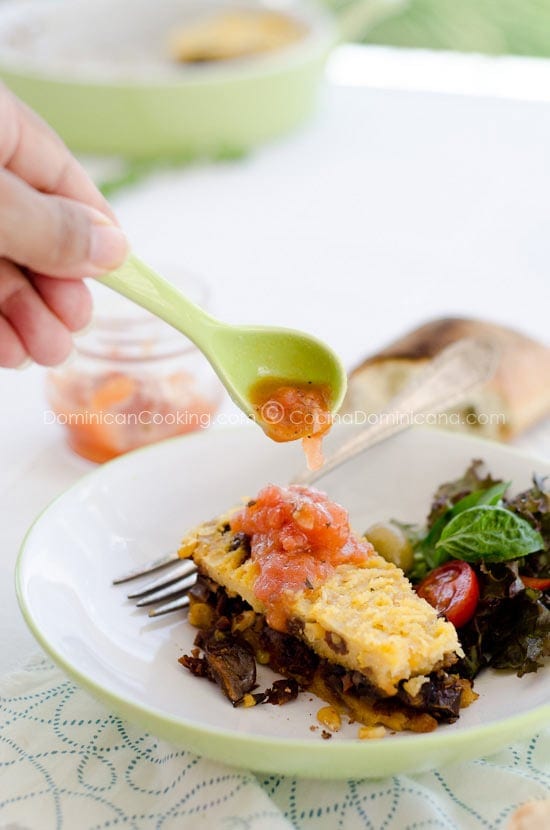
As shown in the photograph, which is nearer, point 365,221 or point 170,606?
point 170,606

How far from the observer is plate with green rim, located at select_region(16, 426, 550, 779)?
1846mm

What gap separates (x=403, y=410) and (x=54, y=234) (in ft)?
4.08

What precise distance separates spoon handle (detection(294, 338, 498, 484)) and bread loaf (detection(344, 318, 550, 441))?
0.12m

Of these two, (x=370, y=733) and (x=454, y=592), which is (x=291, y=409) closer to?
(x=454, y=592)

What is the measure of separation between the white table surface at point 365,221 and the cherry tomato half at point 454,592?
0.98 m

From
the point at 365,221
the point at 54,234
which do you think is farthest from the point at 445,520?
the point at 365,221

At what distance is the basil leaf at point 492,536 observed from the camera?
236 cm

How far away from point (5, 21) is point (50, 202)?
4.45 meters

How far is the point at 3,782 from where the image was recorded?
6.71 feet

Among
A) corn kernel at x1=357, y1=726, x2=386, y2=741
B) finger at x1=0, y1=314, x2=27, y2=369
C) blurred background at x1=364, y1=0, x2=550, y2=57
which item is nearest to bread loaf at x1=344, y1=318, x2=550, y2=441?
finger at x1=0, y1=314, x2=27, y2=369

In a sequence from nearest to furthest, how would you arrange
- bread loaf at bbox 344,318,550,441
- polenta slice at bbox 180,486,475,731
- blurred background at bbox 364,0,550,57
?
polenta slice at bbox 180,486,475,731 → bread loaf at bbox 344,318,550,441 → blurred background at bbox 364,0,550,57

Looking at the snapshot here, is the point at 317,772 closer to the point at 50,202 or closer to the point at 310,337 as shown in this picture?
the point at 310,337

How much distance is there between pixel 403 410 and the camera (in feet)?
9.59

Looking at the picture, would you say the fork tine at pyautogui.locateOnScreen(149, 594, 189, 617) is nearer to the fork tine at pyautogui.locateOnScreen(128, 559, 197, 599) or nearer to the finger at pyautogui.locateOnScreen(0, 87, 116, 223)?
the fork tine at pyautogui.locateOnScreen(128, 559, 197, 599)
